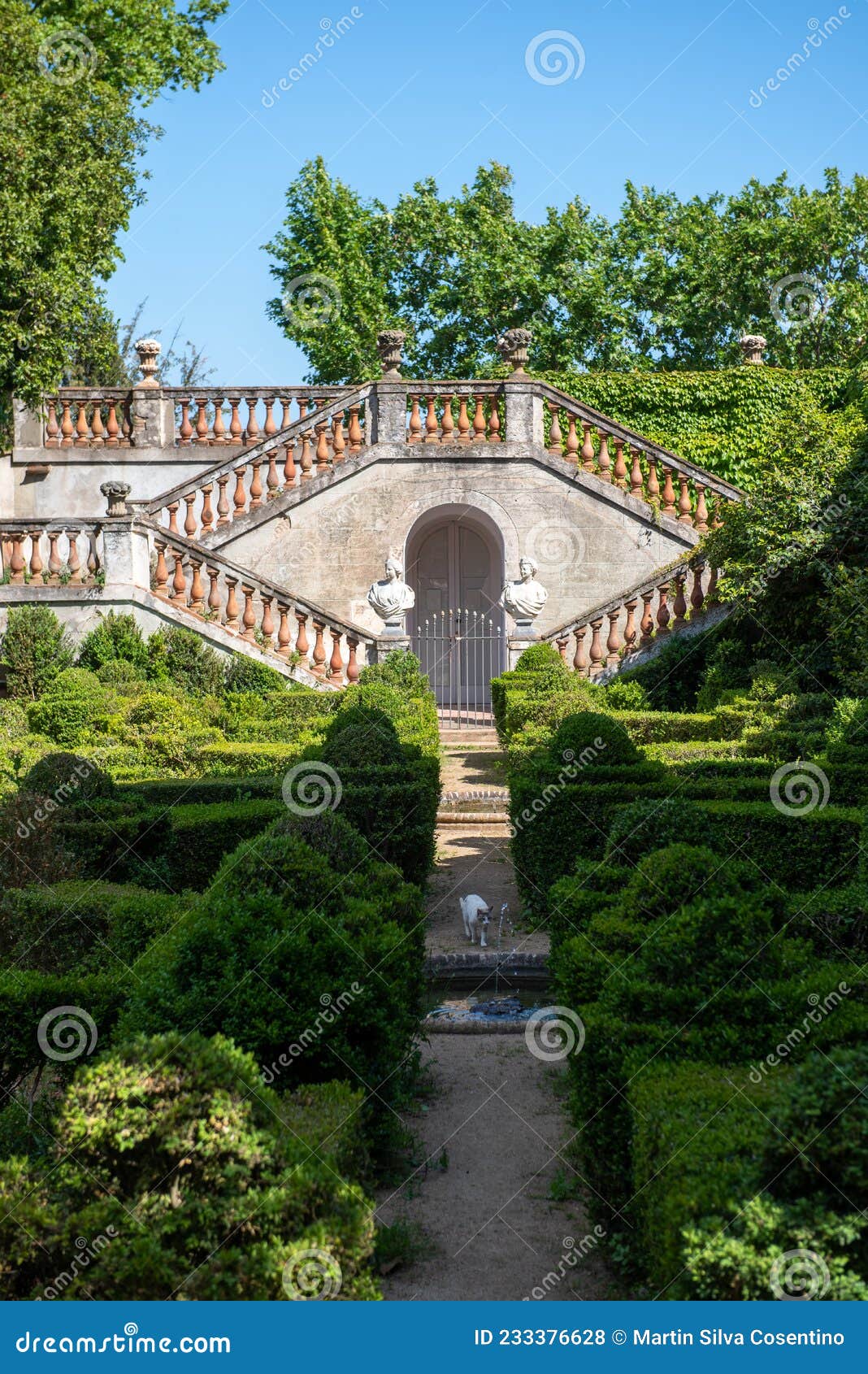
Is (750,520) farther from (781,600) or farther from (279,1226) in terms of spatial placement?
(279,1226)

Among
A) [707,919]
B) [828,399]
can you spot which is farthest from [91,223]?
[707,919]

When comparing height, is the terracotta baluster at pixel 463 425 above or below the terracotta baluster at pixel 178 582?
above

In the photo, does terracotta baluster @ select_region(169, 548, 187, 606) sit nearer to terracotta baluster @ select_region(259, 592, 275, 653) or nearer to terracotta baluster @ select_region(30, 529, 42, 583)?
terracotta baluster @ select_region(259, 592, 275, 653)

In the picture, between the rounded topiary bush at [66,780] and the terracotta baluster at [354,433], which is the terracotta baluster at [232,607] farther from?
the rounded topiary bush at [66,780]

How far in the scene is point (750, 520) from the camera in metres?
→ 17.0

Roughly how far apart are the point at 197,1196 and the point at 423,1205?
1.66 m

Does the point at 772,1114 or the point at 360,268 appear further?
the point at 360,268

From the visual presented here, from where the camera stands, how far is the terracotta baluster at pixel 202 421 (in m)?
22.2

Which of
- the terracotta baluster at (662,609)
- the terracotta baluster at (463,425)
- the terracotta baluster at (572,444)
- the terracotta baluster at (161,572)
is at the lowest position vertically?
the terracotta baluster at (662,609)

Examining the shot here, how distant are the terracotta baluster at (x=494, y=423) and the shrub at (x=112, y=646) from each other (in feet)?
23.8

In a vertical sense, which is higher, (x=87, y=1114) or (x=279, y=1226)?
(x=87, y=1114)

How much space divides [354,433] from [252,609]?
450 cm

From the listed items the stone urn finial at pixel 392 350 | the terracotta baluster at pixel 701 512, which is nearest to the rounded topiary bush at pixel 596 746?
the terracotta baluster at pixel 701 512

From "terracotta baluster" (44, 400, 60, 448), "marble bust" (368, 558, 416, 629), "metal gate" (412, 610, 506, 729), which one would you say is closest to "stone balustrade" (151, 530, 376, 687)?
"marble bust" (368, 558, 416, 629)
